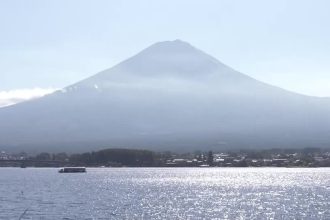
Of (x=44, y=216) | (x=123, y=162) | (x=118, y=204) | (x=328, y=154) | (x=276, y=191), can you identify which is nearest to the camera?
(x=44, y=216)

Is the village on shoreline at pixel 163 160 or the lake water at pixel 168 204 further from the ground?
the village on shoreline at pixel 163 160

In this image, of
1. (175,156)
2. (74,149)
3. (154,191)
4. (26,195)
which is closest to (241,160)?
(175,156)

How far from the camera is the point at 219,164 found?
146 m

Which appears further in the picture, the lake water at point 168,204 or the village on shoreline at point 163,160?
the village on shoreline at point 163,160

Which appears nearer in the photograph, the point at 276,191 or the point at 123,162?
the point at 276,191

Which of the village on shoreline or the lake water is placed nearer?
the lake water

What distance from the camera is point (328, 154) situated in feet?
519

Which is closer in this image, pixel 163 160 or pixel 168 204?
pixel 168 204

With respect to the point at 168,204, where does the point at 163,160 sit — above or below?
above

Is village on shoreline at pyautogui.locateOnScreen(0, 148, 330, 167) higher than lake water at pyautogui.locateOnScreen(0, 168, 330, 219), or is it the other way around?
village on shoreline at pyautogui.locateOnScreen(0, 148, 330, 167)

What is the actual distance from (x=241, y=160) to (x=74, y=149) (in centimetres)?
6029

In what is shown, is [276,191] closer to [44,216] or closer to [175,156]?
[44,216]

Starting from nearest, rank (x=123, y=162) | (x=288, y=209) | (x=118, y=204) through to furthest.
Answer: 1. (x=288, y=209)
2. (x=118, y=204)
3. (x=123, y=162)

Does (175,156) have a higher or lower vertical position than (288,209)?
higher
